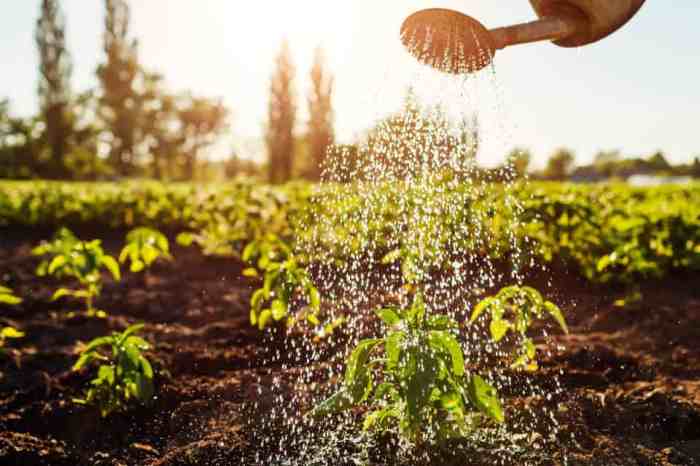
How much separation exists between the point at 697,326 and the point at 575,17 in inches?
114

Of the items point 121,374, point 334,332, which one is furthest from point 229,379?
point 334,332

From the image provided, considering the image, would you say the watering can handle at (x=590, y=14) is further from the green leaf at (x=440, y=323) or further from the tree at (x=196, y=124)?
the tree at (x=196, y=124)

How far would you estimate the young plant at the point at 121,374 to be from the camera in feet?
8.57

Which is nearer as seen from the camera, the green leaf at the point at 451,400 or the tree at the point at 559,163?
the green leaf at the point at 451,400

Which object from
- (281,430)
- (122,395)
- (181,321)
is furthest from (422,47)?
(181,321)

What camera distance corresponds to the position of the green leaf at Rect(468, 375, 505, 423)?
1.98 m

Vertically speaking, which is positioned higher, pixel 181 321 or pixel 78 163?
pixel 78 163

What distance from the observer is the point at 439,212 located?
432 centimetres

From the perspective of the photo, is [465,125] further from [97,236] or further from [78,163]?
[78,163]

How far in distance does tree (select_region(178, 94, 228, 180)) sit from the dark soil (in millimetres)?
67298

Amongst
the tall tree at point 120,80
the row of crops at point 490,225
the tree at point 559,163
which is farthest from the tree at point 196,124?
the row of crops at point 490,225

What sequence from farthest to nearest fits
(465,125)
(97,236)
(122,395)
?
(97,236), (465,125), (122,395)

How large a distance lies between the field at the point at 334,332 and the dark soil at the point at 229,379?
1cm

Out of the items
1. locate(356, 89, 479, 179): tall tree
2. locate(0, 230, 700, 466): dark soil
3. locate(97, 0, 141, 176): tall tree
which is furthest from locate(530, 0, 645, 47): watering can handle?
locate(97, 0, 141, 176): tall tree
